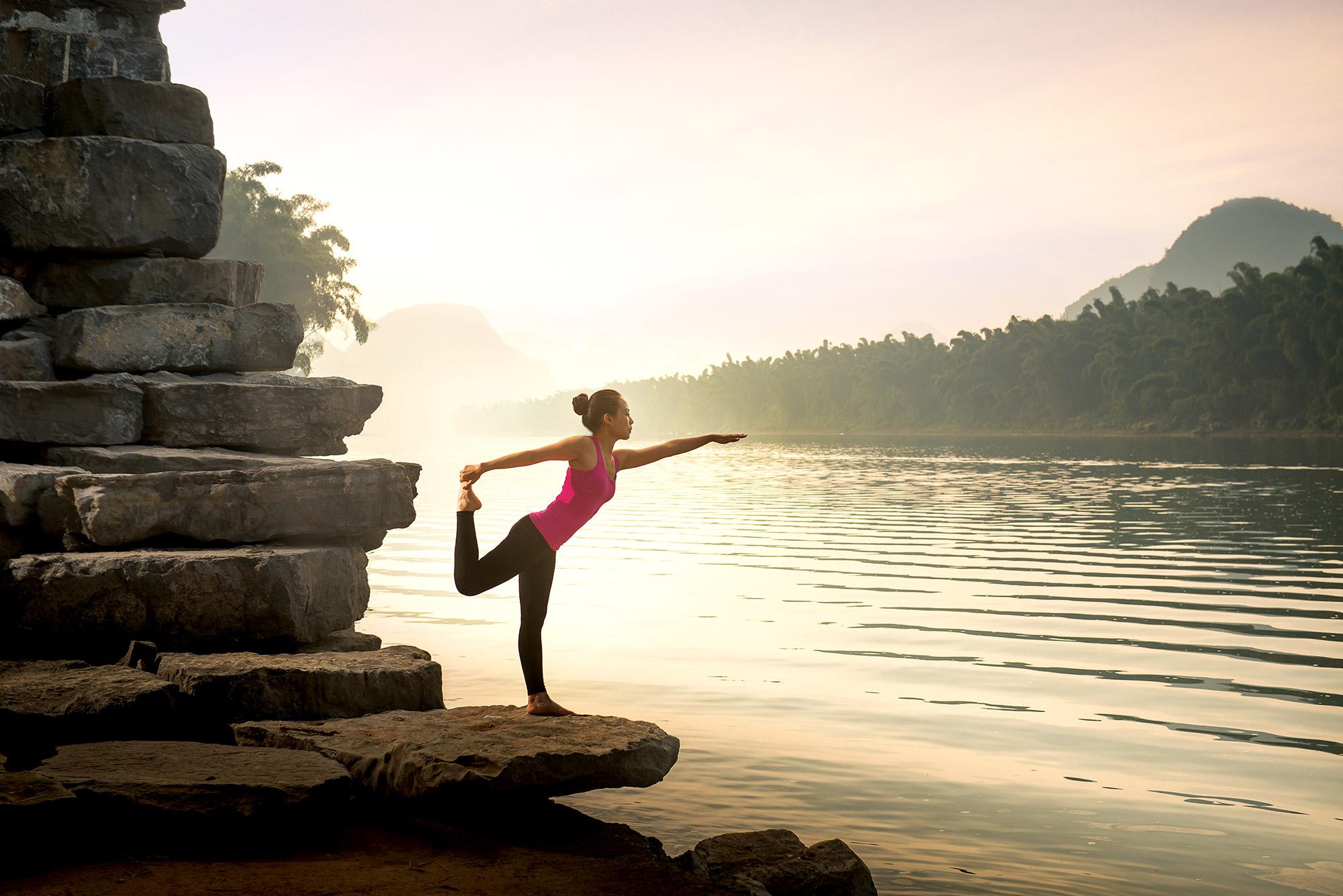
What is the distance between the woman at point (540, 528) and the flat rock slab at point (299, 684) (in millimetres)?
659

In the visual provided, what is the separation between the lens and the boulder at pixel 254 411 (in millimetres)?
8273

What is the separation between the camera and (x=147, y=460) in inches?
308

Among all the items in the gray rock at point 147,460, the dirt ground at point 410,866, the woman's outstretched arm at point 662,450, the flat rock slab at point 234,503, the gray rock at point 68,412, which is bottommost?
the dirt ground at point 410,866

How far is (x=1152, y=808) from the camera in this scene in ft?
22.1

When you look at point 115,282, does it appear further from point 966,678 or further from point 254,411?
point 966,678

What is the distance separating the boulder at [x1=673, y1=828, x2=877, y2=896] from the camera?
4.80 m

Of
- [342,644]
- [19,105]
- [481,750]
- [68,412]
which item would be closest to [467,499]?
[481,750]

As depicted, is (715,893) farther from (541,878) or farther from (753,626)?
(753,626)

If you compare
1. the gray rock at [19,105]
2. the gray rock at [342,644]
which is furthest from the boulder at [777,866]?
the gray rock at [19,105]

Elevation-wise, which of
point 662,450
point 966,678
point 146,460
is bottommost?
point 966,678

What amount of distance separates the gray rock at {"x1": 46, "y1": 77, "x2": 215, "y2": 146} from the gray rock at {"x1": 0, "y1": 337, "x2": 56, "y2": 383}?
1610 millimetres

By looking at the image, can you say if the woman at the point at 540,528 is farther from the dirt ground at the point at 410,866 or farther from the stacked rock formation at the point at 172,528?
the dirt ground at the point at 410,866

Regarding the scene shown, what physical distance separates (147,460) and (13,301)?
5.58 feet

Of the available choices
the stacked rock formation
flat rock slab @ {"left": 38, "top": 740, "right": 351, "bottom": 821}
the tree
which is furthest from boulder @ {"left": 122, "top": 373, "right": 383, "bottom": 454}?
the tree
